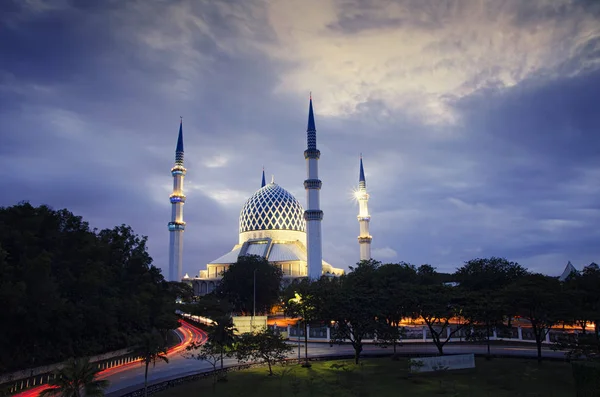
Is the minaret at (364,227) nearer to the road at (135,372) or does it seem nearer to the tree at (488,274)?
the tree at (488,274)

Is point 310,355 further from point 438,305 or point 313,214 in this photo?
point 313,214

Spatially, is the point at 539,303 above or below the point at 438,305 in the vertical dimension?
above

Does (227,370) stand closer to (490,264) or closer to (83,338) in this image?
(83,338)

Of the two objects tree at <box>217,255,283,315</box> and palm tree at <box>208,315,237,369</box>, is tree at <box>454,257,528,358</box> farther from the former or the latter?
tree at <box>217,255,283,315</box>

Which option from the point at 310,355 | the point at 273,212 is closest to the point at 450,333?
the point at 310,355

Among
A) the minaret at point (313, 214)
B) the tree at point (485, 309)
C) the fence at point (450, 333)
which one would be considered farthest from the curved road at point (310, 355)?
the minaret at point (313, 214)

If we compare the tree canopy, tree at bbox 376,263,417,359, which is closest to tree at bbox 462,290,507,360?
tree at bbox 376,263,417,359

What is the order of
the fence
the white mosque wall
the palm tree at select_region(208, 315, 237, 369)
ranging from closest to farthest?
the palm tree at select_region(208, 315, 237, 369) < the fence < the white mosque wall

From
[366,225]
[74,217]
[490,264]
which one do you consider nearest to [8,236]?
[74,217]

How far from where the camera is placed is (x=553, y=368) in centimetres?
3338

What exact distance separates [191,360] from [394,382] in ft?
60.3

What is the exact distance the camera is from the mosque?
237ft

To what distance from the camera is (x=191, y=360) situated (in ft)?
137

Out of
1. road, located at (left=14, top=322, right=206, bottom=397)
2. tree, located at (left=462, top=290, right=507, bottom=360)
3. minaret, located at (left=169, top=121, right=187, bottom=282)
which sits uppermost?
minaret, located at (left=169, top=121, right=187, bottom=282)
